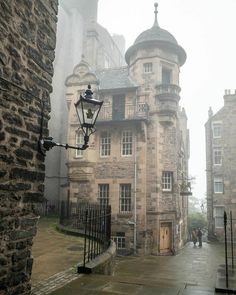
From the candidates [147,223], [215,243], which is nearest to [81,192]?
[147,223]

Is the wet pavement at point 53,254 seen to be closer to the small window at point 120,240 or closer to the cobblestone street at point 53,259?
the cobblestone street at point 53,259

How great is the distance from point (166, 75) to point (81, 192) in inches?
439

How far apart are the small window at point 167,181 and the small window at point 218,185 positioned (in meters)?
10.4

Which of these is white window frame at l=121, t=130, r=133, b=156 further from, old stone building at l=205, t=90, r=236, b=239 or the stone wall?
the stone wall

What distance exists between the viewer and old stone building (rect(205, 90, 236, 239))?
31.2 metres

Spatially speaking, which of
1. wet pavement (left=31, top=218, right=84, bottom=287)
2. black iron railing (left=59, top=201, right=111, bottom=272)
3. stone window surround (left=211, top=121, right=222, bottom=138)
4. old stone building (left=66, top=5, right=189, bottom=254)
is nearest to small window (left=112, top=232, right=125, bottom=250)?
old stone building (left=66, top=5, right=189, bottom=254)

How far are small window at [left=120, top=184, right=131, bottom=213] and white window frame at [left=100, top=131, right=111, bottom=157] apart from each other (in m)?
2.64

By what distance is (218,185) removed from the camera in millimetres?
32031

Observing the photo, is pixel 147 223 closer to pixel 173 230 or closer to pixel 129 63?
pixel 173 230

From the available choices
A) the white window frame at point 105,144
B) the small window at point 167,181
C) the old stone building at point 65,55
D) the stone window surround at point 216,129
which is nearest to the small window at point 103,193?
the white window frame at point 105,144

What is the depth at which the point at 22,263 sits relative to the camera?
17.3 ft

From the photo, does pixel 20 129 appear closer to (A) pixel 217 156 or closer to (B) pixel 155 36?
(B) pixel 155 36

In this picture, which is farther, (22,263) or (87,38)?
(87,38)

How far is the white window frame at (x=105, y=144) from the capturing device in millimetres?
23438
